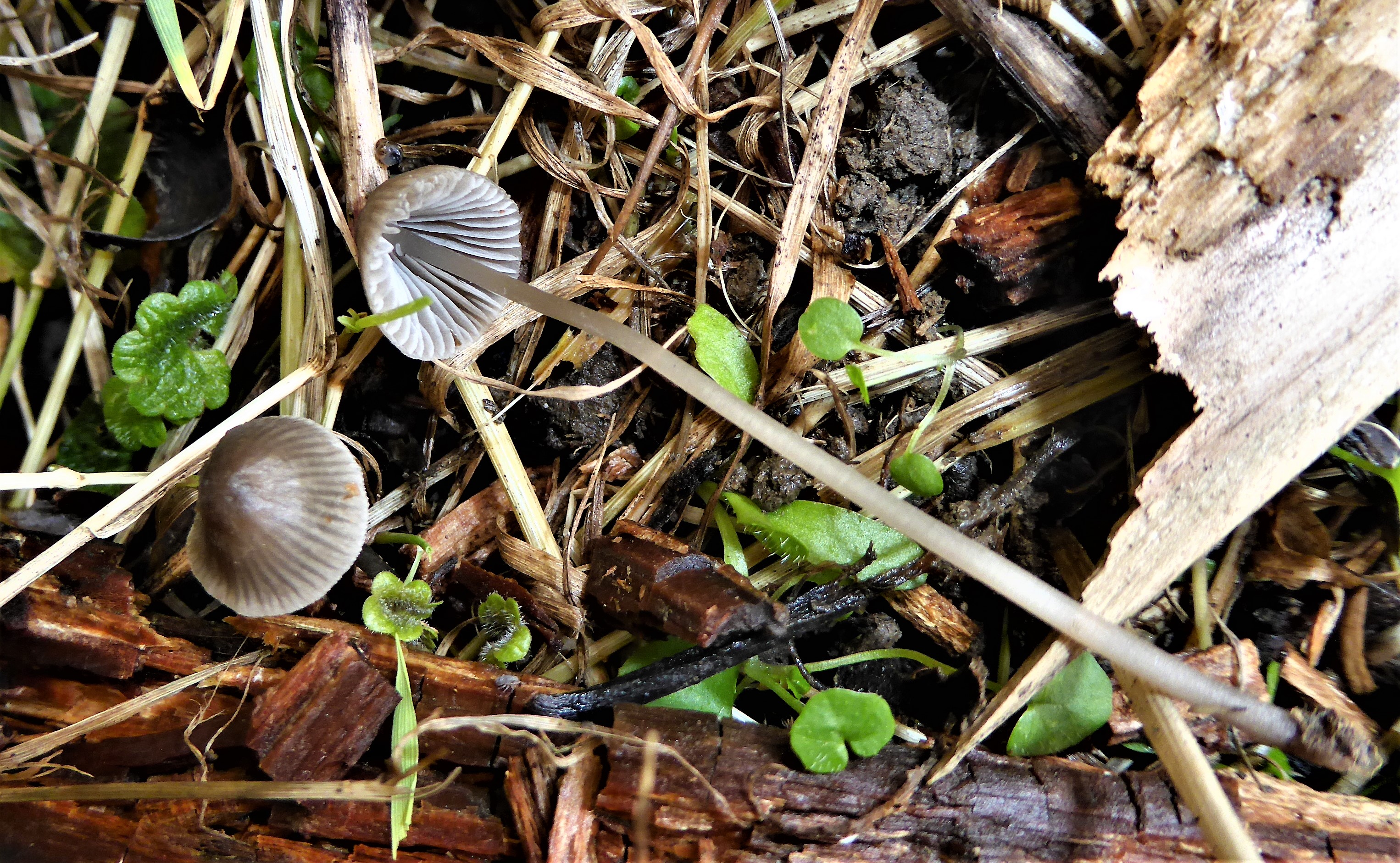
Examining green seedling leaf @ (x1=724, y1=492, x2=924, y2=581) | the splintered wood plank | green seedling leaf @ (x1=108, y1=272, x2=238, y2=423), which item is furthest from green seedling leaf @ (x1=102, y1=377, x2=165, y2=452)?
the splintered wood plank

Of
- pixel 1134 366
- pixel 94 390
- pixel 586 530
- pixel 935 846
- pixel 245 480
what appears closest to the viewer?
pixel 935 846

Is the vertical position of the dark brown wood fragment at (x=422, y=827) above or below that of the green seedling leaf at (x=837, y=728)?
below

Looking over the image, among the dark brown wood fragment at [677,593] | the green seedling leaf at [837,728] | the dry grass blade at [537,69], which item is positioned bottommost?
the green seedling leaf at [837,728]

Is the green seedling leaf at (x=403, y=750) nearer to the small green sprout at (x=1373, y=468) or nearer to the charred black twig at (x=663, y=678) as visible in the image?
the charred black twig at (x=663, y=678)

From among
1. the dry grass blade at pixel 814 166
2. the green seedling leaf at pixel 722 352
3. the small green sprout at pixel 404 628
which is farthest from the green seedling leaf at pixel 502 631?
the dry grass blade at pixel 814 166

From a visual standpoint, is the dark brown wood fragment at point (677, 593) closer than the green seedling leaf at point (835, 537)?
Yes

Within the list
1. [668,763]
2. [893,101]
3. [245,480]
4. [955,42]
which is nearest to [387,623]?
[245,480]

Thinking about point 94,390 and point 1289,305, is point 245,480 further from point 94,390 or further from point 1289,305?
point 1289,305

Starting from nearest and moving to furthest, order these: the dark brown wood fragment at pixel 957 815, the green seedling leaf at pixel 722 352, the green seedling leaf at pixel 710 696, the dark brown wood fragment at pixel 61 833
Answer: the dark brown wood fragment at pixel 957 815
the dark brown wood fragment at pixel 61 833
the green seedling leaf at pixel 710 696
the green seedling leaf at pixel 722 352
